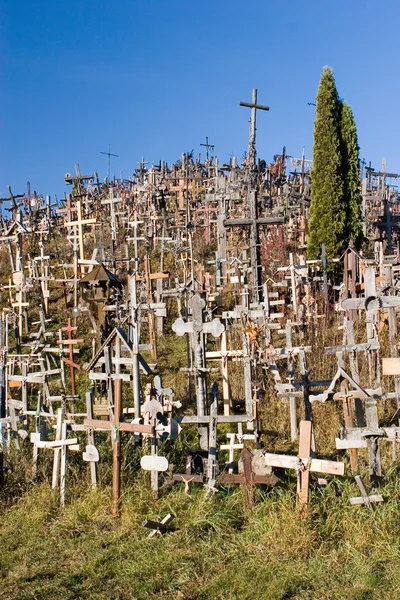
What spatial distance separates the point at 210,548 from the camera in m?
5.94

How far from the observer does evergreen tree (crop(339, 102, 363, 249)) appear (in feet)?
62.1

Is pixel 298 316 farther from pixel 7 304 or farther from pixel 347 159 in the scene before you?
pixel 7 304

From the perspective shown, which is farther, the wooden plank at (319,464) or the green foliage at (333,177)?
the green foliage at (333,177)

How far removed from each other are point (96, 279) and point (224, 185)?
10.0m

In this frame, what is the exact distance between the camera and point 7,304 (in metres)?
20.3

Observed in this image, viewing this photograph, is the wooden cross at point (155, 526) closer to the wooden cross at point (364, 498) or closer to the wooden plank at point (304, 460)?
the wooden plank at point (304, 460)

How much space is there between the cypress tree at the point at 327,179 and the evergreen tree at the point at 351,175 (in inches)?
8.9

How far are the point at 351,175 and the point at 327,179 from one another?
41.3 inches

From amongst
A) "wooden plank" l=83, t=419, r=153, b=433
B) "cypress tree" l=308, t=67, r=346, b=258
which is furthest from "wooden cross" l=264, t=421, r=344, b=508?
"cypress tree" l=308, t=67, r=346, b=258

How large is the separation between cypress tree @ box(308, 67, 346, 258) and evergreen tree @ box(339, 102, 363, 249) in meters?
0.23

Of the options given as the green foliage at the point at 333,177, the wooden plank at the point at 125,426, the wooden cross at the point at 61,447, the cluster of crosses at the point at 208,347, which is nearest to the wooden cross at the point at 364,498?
the cluster of crosses at the point at 208,347

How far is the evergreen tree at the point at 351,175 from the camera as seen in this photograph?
18.9m

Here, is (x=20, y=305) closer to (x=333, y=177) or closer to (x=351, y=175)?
(x=333, y=177)

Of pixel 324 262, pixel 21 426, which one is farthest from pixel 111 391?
pixel 324 262
